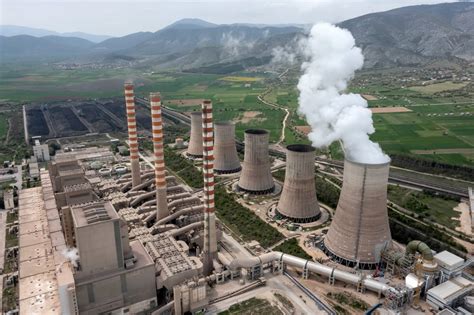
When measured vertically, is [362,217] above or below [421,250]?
above

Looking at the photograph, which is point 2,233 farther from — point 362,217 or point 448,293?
point 448,293

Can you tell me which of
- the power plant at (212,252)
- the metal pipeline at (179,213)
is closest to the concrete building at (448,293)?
the power plant at (212,252)


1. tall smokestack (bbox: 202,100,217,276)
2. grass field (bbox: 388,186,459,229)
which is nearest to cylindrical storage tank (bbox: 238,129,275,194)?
tall smokestack (bbox: 202,100,217,276)

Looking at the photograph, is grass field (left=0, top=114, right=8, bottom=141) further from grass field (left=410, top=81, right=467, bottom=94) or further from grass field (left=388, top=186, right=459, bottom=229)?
grass field (left=410, top=81, right=467, bottom=94)

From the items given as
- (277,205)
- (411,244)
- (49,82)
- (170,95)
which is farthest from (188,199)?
(49,82)

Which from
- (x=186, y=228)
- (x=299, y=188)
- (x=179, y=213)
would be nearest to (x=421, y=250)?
(x=299, y=188)

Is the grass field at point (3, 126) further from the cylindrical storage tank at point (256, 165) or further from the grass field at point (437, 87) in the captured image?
the grass field at point (437, 87)
